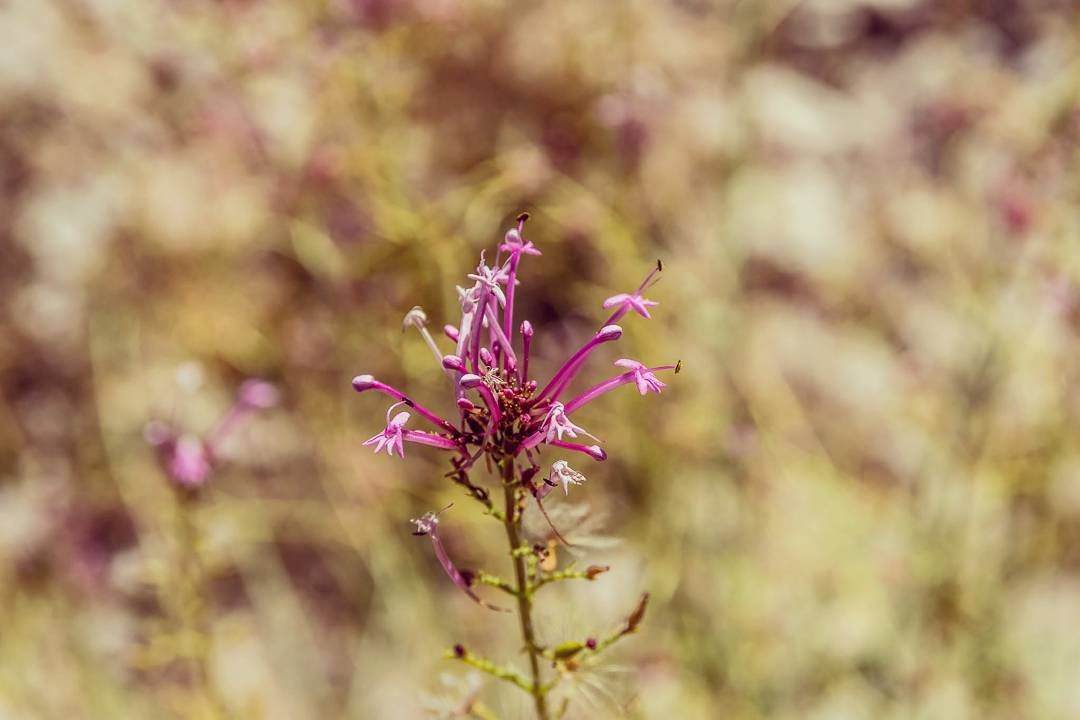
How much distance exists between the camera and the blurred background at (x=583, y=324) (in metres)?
1.04

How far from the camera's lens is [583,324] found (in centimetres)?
128

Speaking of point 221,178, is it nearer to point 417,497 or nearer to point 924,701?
point 417,497

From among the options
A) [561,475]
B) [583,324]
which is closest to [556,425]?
[561,475]

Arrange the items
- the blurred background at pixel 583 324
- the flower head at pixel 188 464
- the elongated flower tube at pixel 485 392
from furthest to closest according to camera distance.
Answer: the blurred background at pixel 583 324 → the flower head at pixel 188 464 → the elongated flower tube at pixel 485 392

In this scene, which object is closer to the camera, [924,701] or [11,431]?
[924,701]

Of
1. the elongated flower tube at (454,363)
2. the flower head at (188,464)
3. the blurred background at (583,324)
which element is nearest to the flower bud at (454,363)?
the elongated flower tube at (454,363)

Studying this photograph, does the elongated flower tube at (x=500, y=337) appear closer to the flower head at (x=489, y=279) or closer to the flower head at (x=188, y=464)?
the flower head at (x=489, y=279)

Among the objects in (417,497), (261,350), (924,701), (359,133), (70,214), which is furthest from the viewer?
(70,214)

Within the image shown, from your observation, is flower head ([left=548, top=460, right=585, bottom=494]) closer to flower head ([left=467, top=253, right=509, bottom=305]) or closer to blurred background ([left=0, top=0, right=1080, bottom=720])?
flower head ([left=467, top=253, right=509, bottom=305])

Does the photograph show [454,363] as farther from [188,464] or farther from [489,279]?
[188,464]

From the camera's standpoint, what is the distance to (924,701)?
1.00m

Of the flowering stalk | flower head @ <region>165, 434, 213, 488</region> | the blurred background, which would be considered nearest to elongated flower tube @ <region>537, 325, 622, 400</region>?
the flowering stalk

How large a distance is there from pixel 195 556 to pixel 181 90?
912 mm

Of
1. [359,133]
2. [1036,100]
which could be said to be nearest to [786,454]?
[1036,100]
